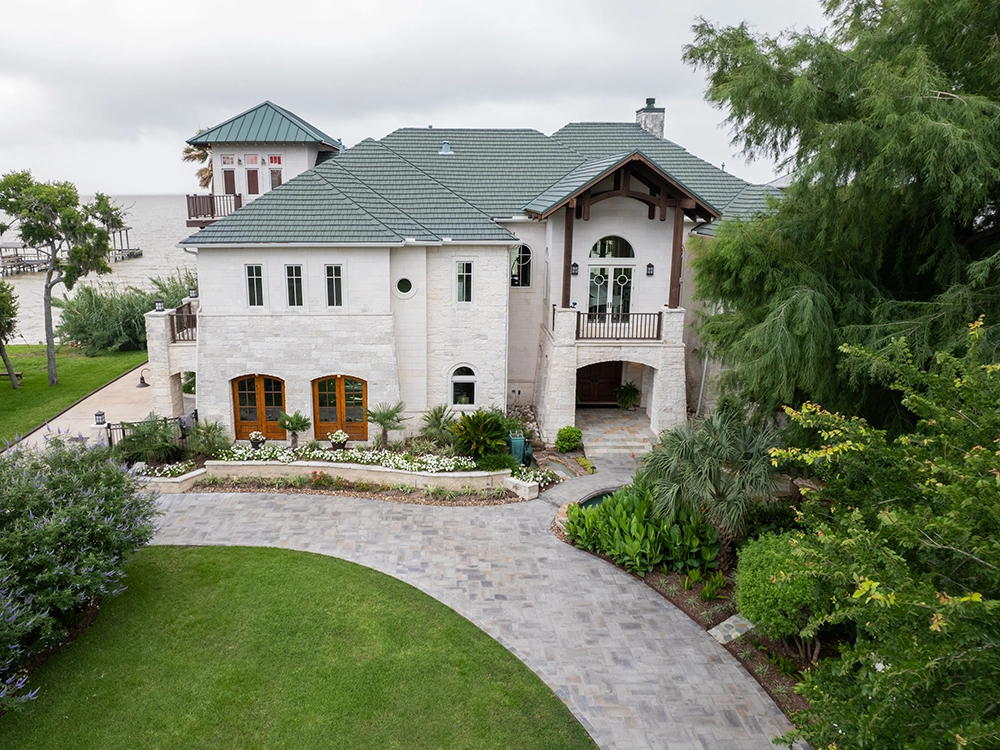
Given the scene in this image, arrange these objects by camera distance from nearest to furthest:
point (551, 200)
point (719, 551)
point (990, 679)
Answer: point (990, 679) < point (719, 551) < point (551, 200)

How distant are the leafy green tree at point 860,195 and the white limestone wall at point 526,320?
8.64m

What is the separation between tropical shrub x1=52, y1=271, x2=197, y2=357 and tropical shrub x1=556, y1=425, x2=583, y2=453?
844 inches

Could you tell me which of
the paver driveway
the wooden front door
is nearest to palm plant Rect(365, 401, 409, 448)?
the paver driveway

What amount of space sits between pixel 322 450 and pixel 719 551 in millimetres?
10136

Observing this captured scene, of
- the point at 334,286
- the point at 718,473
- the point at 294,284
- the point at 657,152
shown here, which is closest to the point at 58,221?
the point at 294,284

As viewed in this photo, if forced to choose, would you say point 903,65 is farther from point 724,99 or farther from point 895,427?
point 895,427

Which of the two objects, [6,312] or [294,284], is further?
[6,312]

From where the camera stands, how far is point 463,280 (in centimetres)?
1858

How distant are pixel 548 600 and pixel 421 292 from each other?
9.50 metres

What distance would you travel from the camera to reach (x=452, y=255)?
18.3m

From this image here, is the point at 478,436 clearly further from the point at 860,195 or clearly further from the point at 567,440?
the point at 860,195

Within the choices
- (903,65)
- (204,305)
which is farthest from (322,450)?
(903,65)

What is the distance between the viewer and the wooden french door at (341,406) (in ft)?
59.9

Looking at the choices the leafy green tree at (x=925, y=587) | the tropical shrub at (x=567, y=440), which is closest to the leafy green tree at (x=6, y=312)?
the tropical shrub at (x=567, y=440)
